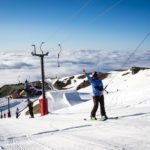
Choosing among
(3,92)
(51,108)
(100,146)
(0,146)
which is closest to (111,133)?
(100,146)

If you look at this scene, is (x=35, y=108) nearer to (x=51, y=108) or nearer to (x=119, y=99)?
(x=51, y=108)

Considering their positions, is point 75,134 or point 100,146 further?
point 75,134

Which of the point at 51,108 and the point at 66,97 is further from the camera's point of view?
the point at 66,97

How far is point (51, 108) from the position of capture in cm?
4706

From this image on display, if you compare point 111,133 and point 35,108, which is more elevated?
point 111,133

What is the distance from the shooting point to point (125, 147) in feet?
20.0

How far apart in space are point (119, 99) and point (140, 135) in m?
14.9

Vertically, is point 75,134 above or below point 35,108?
above

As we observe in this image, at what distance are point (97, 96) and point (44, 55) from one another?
15873mm

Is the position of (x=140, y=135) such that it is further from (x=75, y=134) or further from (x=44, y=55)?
(x=44, y=55)

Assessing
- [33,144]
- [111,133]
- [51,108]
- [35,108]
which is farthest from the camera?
[35,108]

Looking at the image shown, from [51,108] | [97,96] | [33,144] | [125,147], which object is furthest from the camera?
[51,108]

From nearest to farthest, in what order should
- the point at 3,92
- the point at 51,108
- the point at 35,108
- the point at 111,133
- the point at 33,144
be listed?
1. the point at 33,144
2. the point at 111,133
3. the point at 51,108
4. the point at 35,108
5. the point at 3,92

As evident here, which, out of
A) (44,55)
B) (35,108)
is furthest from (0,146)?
(35,108)
